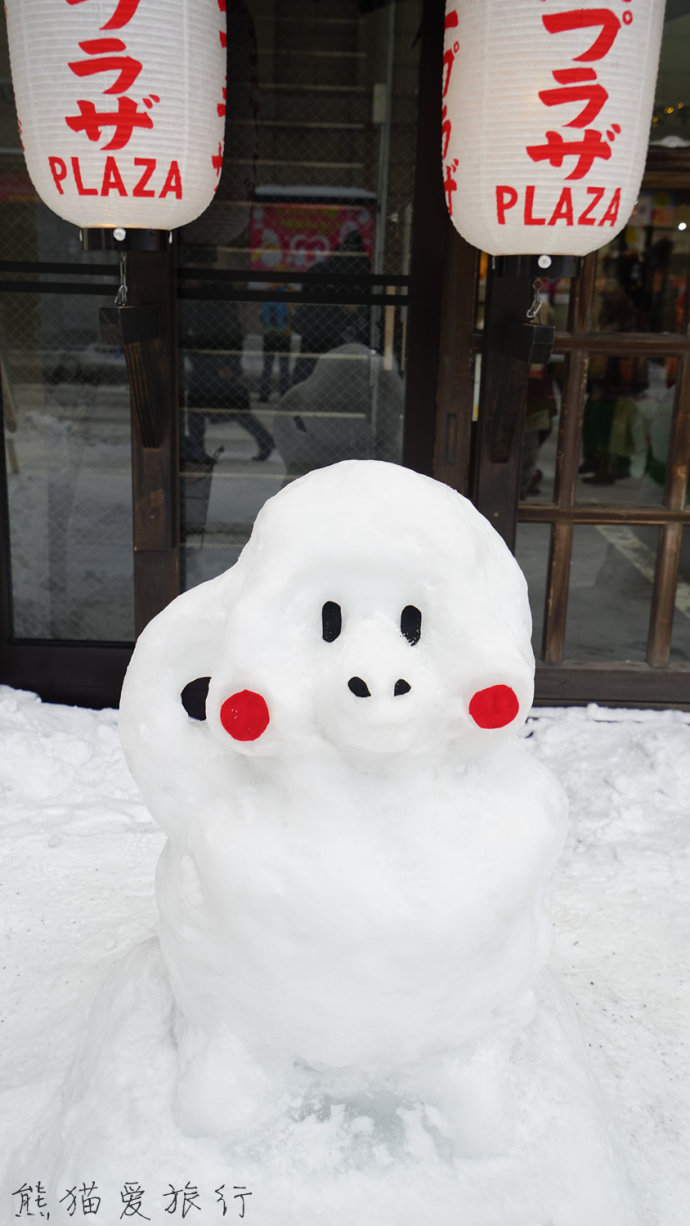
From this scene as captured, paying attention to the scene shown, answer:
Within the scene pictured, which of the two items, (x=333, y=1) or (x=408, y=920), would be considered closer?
(x=408, y=920)

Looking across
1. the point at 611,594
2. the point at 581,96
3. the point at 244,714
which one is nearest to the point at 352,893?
the point at 244,714

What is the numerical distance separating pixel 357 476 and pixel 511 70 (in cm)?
146

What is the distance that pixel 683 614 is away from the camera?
404 centimetres

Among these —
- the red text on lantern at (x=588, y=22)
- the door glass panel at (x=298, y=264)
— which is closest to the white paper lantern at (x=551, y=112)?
the red text on lantern at (x=588, y=22)

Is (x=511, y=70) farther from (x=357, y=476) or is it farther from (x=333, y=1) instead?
(x=357, y=476)

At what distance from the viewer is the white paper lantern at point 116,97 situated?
246cm

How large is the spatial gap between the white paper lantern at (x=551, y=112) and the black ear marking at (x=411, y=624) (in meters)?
1.46

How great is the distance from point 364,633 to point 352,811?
28 cm

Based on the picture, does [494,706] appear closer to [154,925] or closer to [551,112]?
[154,925]

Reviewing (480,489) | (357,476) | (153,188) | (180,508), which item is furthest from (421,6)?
(357,476)

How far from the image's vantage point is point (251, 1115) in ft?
5.35

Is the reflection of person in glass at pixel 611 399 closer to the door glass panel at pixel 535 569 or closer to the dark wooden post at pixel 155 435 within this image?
the door glass panel at pixel 535 569

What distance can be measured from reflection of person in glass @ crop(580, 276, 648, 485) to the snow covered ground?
82 centimetres

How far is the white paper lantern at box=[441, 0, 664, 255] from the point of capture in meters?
2.45
